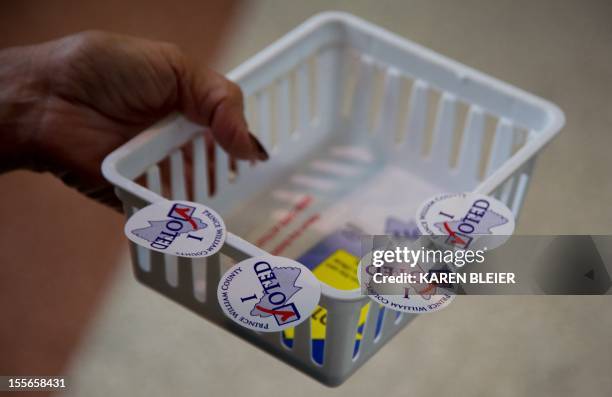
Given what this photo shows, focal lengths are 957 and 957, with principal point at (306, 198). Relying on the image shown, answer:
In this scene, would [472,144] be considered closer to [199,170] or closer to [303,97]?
[303,97]

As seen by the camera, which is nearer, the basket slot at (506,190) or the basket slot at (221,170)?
the basket slot at (506,190)

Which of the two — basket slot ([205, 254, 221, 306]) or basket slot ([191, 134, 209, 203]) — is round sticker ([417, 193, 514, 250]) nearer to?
basket slot ([205, 254, 221, 306])

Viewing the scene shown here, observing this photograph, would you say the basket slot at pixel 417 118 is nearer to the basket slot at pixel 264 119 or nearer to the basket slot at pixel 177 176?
the basket slot at pixel 264 119

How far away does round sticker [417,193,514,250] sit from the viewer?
896 millimetres

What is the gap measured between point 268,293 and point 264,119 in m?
0.42

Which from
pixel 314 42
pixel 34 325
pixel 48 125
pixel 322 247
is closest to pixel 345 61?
pixel 314 42

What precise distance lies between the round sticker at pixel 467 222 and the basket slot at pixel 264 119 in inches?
13.3

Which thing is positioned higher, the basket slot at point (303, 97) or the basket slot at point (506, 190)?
the basket slot at point (506, 190)

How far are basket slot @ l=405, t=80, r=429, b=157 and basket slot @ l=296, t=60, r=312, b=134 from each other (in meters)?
0.14

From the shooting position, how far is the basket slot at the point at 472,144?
1.16 metres

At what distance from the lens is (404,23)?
1.51 meters

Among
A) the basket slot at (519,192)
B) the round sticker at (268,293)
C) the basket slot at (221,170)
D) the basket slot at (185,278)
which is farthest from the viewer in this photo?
the basket slot at (221,170)

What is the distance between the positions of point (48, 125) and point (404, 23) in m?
0.64

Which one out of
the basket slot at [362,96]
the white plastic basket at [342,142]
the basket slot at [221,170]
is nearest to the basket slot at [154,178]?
the white plastic basket at [342,142]
